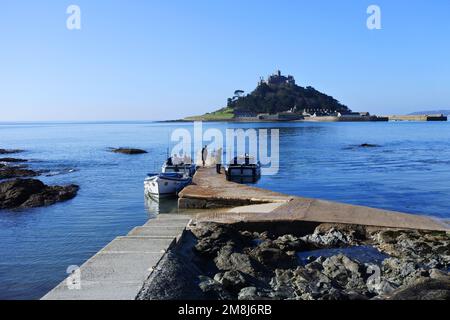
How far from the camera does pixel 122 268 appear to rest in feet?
28.0

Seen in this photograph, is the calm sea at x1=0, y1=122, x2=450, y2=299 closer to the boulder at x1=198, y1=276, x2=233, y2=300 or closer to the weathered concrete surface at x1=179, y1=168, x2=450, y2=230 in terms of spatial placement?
the weathered concrete surface at x1=179, y1=168, x2=450, y2=230

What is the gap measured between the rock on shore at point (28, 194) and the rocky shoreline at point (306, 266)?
550 inches

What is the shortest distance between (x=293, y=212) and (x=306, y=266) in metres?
5.28

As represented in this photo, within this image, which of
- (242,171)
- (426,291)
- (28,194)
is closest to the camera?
(426,291)

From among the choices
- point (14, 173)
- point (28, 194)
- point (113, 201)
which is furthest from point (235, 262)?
point (14, 173)

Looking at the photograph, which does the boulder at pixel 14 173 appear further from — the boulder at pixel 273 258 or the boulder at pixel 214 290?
the boulder at pixel 214 290

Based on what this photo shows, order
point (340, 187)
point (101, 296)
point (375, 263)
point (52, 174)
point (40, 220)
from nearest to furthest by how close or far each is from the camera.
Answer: point (101, 296), point (375, 263), point (40, 220), point (340, 187), point (52, 174)

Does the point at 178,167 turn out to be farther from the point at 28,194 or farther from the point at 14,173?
the point at 14,173
